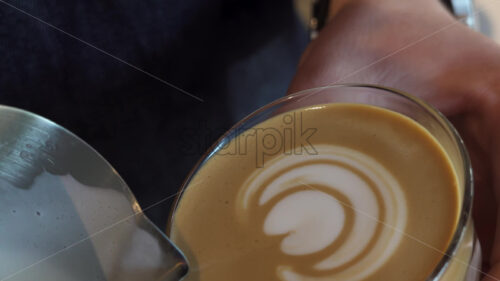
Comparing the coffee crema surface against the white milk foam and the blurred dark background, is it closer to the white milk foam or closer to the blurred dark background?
the white milk foam

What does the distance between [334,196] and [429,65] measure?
0.67 ft

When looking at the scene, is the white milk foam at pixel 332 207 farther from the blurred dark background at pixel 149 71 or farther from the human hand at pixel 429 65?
the blurred dark background at pixel 149 71

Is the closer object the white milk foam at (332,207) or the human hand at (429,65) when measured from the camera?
the white milk foam at (332,207)

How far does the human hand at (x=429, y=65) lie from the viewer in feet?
1.46

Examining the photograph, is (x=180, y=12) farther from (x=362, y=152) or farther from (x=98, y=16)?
(x=362, y=152)

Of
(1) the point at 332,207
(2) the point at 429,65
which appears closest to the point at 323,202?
(1) the point at 332,207

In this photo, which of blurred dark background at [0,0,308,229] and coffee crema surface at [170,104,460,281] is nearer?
coffee crema surface at [170,104,460,281]

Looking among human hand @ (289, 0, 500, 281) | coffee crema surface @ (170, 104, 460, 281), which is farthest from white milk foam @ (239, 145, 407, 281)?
human hand @ (289, 0, 500, 281)

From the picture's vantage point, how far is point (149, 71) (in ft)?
1.83

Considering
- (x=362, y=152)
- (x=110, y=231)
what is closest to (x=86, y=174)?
(x=110, y=231)

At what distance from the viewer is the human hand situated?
0.45m

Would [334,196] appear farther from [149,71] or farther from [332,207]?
[149,71]

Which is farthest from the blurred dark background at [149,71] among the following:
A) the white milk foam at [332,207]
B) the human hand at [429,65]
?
the white milk foam at [332,207]

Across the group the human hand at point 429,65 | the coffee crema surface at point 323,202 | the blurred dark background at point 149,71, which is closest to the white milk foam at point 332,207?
the coffee crema surface at point 323,202
